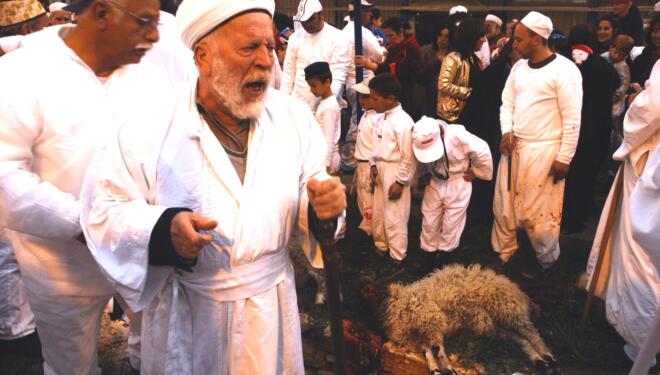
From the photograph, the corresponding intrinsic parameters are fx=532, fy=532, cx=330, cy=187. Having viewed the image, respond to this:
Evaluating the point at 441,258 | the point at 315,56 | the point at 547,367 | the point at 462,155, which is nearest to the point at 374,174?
the point at 462,155

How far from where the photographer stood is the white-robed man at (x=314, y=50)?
7137 mm

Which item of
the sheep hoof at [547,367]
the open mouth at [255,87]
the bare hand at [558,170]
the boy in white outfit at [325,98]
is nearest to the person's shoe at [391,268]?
the boy in white outfit at [325,98]

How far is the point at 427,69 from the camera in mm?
8586

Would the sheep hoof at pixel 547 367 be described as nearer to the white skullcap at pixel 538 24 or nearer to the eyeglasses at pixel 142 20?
the white skullcap at pixel 538 24

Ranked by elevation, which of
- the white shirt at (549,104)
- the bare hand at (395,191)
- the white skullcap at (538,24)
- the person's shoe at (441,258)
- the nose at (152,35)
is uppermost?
the white skullcap at (538,24)

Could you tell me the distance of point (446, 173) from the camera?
17.0ft

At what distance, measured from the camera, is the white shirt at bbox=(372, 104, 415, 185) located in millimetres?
5281

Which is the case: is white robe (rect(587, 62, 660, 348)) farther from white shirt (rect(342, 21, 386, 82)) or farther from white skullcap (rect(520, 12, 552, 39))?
white shirt (rect(342, 21, 386, 82))

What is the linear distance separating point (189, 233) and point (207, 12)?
0.97 metres

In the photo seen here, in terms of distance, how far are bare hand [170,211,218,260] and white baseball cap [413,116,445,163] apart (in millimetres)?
3261

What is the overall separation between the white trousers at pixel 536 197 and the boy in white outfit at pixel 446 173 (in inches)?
11.6

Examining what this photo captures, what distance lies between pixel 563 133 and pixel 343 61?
3249 millimetres

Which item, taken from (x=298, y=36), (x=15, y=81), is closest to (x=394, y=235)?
(x=298, y=36)

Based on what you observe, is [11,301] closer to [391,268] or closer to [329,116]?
[391,268]
